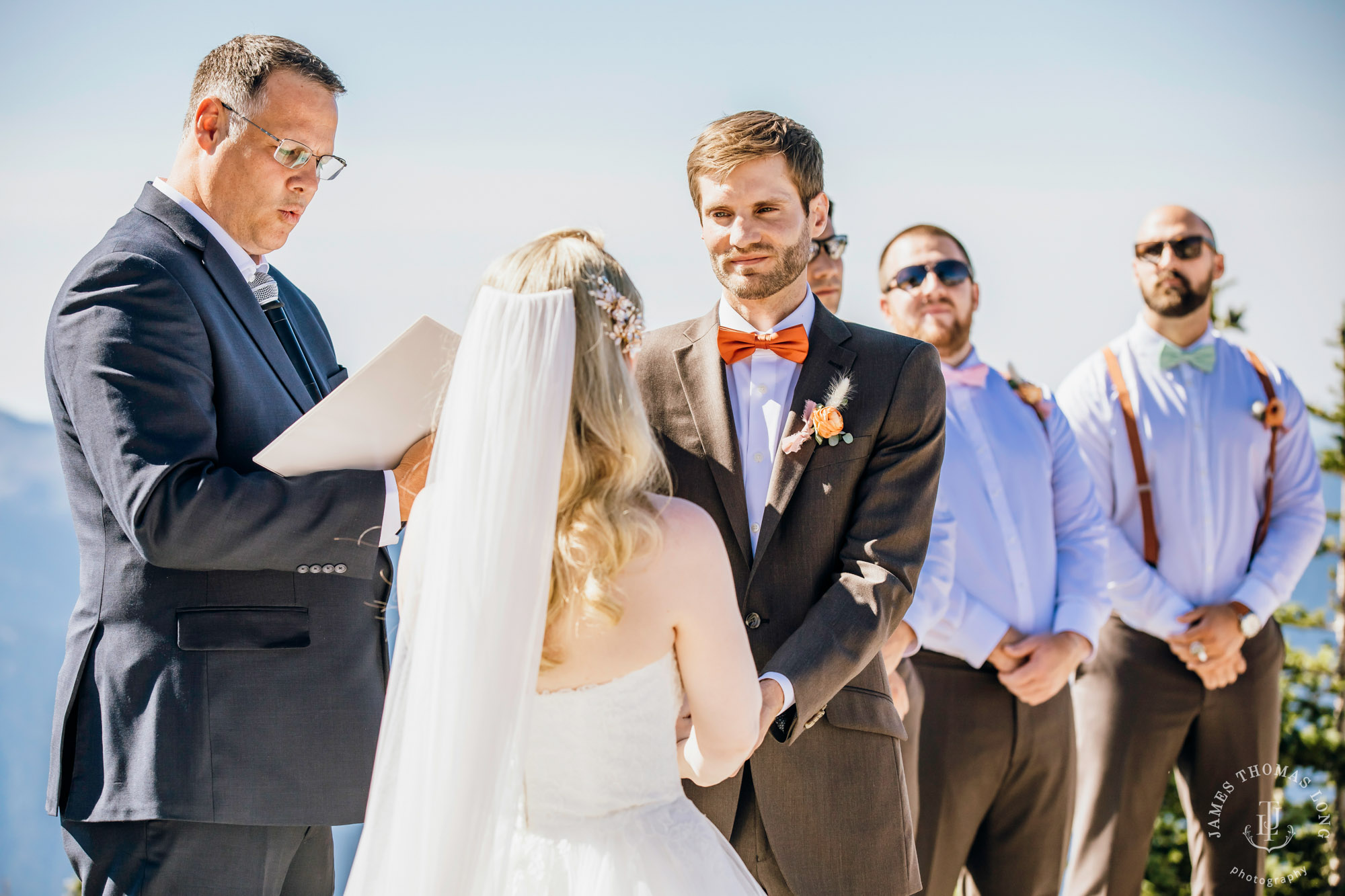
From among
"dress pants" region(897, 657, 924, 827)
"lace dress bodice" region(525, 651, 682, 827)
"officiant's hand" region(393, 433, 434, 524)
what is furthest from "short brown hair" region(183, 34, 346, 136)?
"dress pants" region(897, 657, 924, 827)

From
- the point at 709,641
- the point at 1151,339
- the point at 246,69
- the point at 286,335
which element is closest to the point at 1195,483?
the point at 1151,339

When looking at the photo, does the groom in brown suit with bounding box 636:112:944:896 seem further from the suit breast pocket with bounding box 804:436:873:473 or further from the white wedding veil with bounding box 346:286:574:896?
the white wedding veil with bounding box 346:286:574:896

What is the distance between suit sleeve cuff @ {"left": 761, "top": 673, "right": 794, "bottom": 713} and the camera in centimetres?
252

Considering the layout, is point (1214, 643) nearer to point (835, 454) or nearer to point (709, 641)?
point (835, 454)

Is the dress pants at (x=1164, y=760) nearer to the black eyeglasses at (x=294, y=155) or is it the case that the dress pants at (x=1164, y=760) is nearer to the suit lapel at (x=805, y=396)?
the suit lapel at (x=805, y=396)

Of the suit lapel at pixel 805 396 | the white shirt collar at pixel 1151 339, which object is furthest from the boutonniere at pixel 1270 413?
the suit lapel at pixel 805 396

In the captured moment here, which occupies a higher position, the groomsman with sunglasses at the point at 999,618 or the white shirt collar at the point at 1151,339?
the white shirt collar at the point at 1151,339

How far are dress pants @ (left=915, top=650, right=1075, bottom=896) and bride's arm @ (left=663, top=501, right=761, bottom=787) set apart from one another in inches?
79.7

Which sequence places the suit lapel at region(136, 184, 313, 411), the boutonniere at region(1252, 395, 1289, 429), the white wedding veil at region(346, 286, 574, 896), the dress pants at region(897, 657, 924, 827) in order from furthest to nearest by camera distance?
1. the boutonniere at region(1252, 395, 1289, 429)
2. the dress pants at region(897, 657, 924, 827)
3. the suit lapel at region(136, 184, 313, 411)
4. the white wedding veil at region(346, 286, 574, 896)

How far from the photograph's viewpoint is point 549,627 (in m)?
2.04

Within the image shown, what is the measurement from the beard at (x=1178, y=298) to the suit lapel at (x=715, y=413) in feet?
9.80

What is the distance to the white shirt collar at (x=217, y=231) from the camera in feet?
8.75

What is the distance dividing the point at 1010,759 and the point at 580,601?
268cm

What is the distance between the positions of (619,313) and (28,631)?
7.59 meters
